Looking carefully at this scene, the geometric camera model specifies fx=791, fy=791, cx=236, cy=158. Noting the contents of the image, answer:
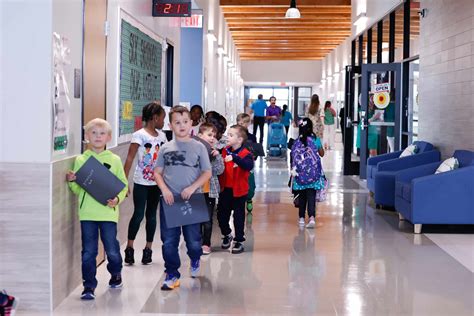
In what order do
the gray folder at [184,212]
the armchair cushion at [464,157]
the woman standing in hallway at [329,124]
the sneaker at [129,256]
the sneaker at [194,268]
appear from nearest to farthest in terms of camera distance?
the gray folder at [184,212], the sneaker at [194,268], the sneaker at [129,256], the armchair cushion at [464,157], the woman standing in hallway at [329,124]

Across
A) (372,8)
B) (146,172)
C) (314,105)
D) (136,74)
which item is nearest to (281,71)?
(314,105)

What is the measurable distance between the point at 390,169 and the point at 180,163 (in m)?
5.50

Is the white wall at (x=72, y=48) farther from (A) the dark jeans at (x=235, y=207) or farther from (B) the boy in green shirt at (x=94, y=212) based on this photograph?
(A) the dark jeans at (x=235, y=207)

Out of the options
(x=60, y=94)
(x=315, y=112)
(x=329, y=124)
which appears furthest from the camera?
(x=329, y=124)

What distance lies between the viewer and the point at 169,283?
5203 mm

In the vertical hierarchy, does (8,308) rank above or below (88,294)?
Answer: above

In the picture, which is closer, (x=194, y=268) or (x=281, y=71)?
(x=194, y=268)

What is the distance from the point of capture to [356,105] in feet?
48.7

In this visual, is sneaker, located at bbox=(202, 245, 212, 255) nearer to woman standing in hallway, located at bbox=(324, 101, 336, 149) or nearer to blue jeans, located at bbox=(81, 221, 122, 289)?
blue jeans, located at bbox=(81, 221, 122, 289)

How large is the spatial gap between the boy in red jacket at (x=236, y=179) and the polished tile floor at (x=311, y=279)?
279mm

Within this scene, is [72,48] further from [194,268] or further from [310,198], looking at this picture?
[310,198]

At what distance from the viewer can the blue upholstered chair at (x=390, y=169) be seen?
30.9 ft

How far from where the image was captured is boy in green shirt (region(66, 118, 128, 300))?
483 centimetres

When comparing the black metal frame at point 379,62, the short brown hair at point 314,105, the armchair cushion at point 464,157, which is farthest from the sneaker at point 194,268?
the short brown hair at point 314,105
